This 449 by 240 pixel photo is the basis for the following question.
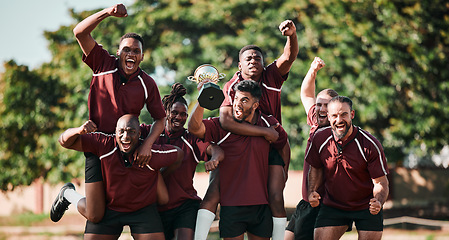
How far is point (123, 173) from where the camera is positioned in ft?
17.8

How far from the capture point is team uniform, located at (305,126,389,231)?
5672mm

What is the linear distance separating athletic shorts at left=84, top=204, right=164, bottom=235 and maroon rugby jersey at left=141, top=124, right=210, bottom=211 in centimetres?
39

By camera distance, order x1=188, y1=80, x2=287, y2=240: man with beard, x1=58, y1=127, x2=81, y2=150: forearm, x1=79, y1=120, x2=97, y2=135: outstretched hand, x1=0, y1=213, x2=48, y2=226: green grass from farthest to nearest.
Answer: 1. x1=0, y1=213, x2=48, y2=226: green grass
2. x1=188, y1=80, x2=287, y2=240: man with beard
3. x1=58, y1=127, x2=81, y2=150: forearm
4. x1=79, y1=120, x2=97, y2=135: outstretched hand

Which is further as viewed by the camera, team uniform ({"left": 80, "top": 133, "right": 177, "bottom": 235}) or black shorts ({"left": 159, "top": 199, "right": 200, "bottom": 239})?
black shorts ({"left": 159, "top": 199, "right": 200, "bottom": 239})

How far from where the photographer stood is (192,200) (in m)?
6.03

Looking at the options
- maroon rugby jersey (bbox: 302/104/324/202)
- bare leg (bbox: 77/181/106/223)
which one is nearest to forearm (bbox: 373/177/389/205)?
maroon rugby jersey (bbox: 302/104/324/202)

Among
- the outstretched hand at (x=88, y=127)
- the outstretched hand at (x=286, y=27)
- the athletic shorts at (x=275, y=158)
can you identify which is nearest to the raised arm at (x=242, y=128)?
the athletic shorts at (x=275, y=158)

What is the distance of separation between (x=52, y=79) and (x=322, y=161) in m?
14.3

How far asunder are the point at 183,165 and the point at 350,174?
1802 millimetres

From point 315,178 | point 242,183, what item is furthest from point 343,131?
point 242,183

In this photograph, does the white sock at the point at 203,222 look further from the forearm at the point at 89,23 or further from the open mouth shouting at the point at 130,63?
the forearm at the point at 89,23

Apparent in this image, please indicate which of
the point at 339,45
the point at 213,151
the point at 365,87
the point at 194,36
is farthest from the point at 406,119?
the point at 213,151

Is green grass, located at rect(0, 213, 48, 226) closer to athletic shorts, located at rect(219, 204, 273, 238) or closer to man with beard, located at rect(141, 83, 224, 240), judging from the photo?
man with beard, located at rect(141, 83, 224, 240)

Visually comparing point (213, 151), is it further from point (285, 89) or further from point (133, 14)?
point (133, 14)
